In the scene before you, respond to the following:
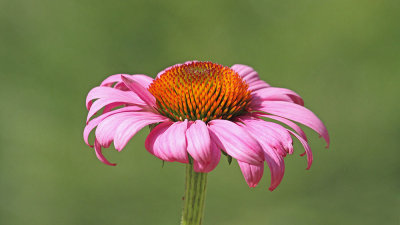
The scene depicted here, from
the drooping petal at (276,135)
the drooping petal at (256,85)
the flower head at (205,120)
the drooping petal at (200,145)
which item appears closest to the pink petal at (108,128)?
the flower head at (205,120)

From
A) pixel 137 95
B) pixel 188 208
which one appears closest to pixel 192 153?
pixel 188 208

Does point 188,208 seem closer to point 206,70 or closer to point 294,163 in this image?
point 206,70

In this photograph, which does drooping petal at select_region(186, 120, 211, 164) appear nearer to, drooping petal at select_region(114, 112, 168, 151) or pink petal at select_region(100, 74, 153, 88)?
drooping petal at select_region(114, 112, 168, 151)

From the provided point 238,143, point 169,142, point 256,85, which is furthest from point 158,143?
point 256,85

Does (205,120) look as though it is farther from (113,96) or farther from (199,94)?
(113,96)

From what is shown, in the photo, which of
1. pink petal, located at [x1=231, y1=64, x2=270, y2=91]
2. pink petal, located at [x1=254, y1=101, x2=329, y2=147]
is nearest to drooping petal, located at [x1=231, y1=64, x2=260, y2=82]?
pink petal, located at [x1=231, y1=64, x2=270, y2=91]

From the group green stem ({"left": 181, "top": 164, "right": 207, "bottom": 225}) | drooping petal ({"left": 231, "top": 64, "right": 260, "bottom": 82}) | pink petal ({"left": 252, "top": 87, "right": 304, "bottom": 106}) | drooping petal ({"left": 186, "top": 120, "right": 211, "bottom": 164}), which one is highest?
drooping petal ({"left": 231, "top": 64, "right": 260, "bottom": 82})
